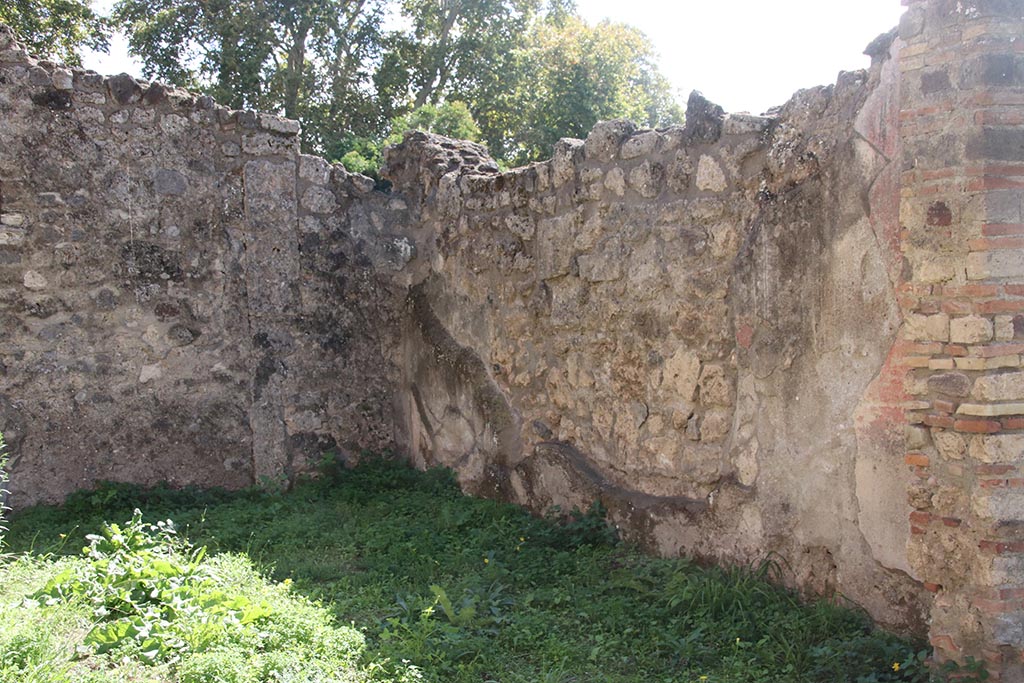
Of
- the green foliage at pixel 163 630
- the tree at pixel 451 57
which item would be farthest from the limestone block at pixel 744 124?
the tree at pixel 451 57

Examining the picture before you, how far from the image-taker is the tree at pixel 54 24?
13.6 meters

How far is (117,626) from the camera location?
10.8ft

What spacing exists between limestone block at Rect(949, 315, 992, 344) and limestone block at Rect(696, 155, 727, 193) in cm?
129

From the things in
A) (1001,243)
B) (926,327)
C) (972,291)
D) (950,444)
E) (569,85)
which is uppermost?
(569,85)

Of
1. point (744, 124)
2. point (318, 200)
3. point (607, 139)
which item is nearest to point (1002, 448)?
point (744, 124)

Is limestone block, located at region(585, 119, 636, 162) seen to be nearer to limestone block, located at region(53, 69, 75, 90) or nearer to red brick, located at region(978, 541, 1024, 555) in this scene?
red brick, located at region(978, 541, 1024, 555)

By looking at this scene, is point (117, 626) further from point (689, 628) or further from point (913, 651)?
point (913, 651)

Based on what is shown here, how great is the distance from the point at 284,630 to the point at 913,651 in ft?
7.39

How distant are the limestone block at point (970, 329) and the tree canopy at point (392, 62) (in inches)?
506

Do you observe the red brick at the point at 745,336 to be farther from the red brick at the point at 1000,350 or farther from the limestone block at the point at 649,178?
the red brick at the point at 1000,350

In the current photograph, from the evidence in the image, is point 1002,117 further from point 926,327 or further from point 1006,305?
point 926,327

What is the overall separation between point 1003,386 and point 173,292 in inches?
190

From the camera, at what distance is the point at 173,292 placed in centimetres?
601

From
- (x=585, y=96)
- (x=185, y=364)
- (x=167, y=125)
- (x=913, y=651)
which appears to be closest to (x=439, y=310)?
(x=185, y=364)
